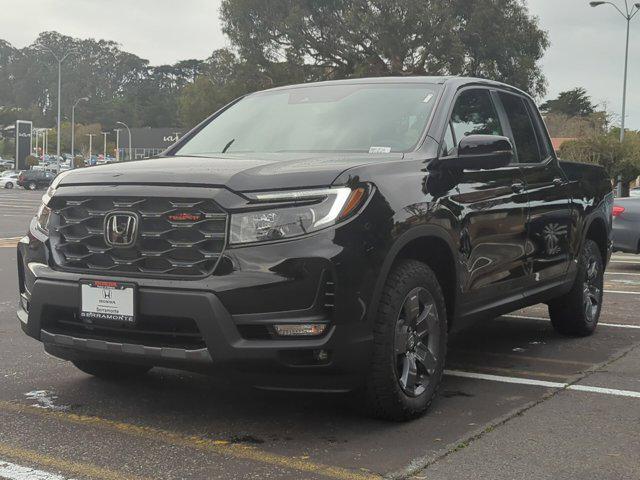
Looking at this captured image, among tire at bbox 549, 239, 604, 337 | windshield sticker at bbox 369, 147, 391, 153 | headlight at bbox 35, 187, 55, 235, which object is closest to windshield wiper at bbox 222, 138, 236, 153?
windshield sticker at bbox 369, 147, 391, 153

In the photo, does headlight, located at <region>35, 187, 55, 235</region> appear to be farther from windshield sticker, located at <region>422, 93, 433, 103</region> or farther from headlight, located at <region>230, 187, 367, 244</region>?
windshield sticker, located at <region>422, 93, 433, 103</region>

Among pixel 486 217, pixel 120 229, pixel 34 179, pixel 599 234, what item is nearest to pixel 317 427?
pixel 120 229

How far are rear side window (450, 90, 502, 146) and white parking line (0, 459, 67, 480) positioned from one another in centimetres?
284

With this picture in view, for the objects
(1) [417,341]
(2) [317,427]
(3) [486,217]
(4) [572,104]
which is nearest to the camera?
(2) [317,427]

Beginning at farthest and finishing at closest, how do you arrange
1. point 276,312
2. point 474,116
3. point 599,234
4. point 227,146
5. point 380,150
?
point 599,234, point 474,116, point 227,146, point 380,150, point 276,312

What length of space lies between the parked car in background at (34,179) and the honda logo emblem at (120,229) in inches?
2139

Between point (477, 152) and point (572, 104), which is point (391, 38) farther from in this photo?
point (572, 104)

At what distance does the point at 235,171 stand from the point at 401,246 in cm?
86

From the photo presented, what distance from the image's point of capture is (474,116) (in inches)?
212

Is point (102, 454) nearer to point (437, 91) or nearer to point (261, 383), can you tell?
point (261, 383)

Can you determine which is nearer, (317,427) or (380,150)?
(317,427)

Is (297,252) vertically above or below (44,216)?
below

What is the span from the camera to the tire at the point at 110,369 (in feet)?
16.4

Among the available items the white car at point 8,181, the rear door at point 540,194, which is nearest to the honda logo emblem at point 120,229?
the rear door at point 540,194
